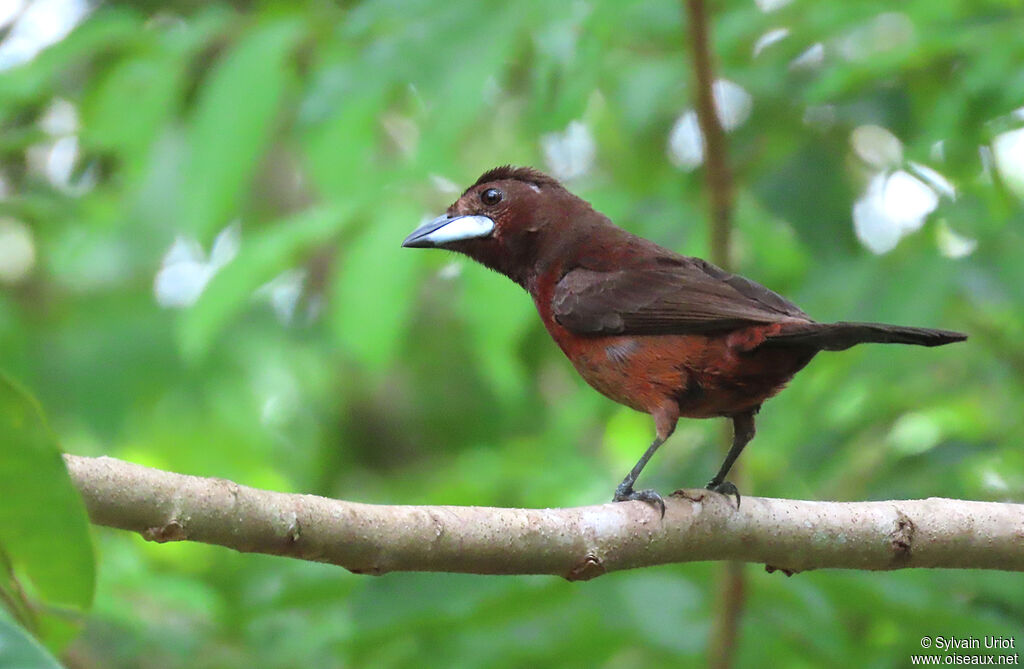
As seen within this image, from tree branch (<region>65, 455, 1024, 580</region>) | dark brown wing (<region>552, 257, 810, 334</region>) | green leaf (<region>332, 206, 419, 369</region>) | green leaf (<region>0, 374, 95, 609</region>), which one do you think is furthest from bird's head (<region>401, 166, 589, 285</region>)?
green leaf (<region>0, 374, 95, 609</region>)

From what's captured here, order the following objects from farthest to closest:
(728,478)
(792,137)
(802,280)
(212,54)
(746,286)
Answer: (212,54), (792,137), (802,280), (728,478), (746,286)

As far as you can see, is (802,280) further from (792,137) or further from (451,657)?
(451,657)

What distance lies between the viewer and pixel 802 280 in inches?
159

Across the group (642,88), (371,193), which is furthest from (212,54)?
(642,88)

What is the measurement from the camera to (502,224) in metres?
4.31

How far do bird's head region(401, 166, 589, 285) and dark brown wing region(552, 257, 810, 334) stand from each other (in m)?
0.32

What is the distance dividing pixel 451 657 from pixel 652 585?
686mm

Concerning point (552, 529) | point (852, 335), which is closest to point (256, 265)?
point (552, 529)

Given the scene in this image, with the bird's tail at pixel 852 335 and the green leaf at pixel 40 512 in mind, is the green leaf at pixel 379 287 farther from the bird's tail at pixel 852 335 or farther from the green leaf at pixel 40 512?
the green leaf at pixel 40 512

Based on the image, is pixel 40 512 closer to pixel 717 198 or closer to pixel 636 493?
pixel 636 493

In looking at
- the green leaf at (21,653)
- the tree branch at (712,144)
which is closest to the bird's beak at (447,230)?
the tree branch at (712,144)

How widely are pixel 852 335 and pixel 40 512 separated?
2057mm

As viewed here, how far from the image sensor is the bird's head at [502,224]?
4176 millimetres

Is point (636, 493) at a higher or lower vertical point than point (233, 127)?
lower
